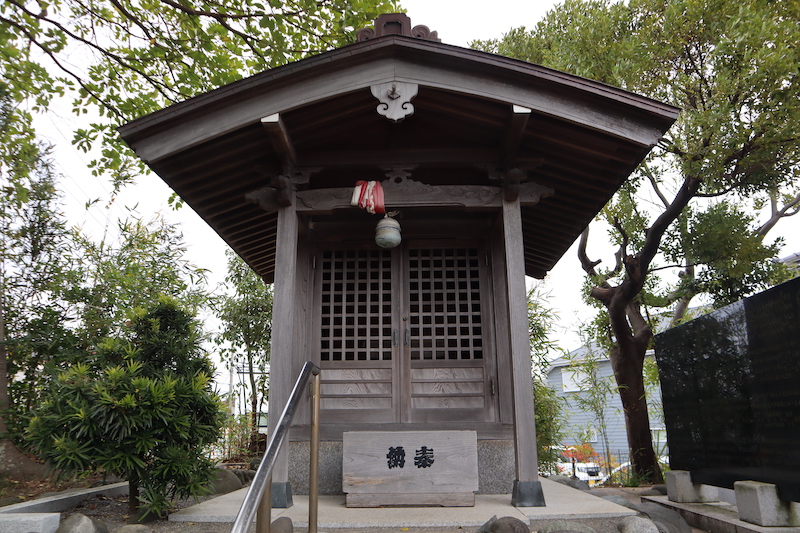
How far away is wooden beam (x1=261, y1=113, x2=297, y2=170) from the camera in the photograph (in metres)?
4.92

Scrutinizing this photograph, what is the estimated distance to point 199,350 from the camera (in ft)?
16.4

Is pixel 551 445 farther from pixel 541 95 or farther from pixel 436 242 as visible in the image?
pixel 541 95

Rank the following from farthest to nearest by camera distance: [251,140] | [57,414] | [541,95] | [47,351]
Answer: [47,351] < [251,140] < [541,95] < [57,414]

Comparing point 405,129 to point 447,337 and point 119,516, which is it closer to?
point 447,337

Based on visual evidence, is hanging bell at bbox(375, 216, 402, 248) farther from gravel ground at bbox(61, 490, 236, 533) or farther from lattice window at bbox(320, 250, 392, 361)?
gravel ground at bbox(61, 490, 236, 533)

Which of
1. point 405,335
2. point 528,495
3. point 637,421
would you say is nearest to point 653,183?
point 637,421

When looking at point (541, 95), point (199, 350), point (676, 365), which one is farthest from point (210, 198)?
point (676, 365)

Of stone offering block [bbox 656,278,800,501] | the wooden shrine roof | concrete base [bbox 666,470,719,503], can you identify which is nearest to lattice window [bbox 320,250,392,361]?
the wooden shrine roof

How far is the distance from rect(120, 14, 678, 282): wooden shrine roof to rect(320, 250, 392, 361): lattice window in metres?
0.94

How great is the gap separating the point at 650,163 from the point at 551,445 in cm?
624

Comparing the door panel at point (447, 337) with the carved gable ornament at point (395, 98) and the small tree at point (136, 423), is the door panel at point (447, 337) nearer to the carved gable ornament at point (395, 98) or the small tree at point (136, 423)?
the carved gable ornament at point (395, 98)

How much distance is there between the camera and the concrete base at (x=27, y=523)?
393cm

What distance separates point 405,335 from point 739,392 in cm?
341

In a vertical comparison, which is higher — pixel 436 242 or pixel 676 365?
pixel 436 242
